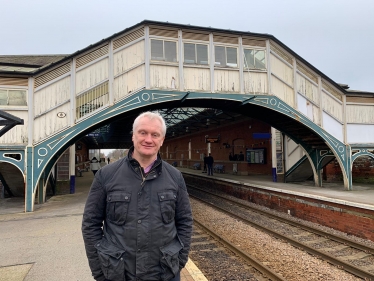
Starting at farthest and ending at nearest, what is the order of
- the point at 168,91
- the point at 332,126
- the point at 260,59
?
1. the point at 332,126
2. the point at 260,59
3. the point at 168,91

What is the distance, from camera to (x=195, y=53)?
10.1m

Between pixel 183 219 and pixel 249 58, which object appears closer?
pixel 183 219

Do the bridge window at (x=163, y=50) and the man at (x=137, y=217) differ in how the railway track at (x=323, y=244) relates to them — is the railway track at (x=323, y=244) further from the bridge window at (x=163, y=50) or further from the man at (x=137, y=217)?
the bridge window at (x=163, y=50)

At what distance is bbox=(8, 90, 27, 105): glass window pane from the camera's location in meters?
8.50

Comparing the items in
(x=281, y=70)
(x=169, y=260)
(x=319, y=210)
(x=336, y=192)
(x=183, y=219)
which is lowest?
(x=319, y=210)

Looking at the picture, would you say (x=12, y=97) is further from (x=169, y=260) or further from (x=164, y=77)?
(x=169, y=260)

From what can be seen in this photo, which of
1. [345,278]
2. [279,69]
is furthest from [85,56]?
[345,278]

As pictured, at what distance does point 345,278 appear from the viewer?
15.5 feet

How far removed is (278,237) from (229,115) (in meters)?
13.9

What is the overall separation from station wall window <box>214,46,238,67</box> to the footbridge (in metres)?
0.04

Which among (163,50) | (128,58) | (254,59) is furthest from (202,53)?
(128,58)

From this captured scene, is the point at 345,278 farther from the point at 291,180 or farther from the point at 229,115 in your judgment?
the point at 229,115

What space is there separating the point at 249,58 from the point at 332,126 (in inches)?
208

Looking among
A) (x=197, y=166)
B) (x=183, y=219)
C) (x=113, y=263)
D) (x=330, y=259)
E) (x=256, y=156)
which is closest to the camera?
(x=113, y=263)
